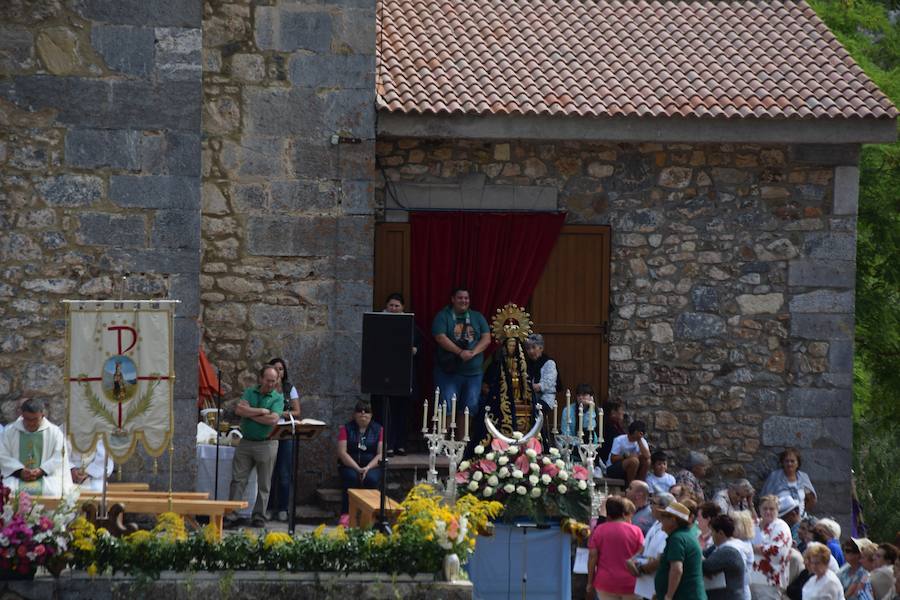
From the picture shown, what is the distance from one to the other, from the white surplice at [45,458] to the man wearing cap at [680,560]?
14.3 ft

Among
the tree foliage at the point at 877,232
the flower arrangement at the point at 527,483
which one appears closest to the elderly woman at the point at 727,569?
the flower arrangement at the point at 527,483

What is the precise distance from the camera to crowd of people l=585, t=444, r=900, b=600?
10.1 metres

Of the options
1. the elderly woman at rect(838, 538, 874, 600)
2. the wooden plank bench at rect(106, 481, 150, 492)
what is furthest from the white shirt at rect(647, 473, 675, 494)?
the wooden plank bench at rect(106, 481, 150, 492)

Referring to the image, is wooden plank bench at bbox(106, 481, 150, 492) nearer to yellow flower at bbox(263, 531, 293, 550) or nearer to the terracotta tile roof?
yellow flower at bbox(263, 531, 293, 550)

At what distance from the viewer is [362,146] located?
562 inches

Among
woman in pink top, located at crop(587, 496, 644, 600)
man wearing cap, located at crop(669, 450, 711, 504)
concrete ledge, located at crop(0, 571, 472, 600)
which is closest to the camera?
concrete ledge, located at crop(0, 571, 472, 600)

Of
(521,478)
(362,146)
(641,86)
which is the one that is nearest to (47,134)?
(362,146)

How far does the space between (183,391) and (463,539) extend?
3.00m

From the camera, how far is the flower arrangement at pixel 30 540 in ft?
31.3

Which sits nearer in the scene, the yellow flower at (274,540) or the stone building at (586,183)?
the yellow flower at (274,540)

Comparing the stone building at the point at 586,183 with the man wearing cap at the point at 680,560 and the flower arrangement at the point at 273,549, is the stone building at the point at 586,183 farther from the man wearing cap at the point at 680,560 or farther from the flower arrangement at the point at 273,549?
the man wearing cap at the point at 680,560

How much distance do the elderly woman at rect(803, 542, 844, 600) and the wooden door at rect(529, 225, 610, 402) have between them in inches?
166

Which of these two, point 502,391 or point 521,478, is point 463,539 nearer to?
point 521,478

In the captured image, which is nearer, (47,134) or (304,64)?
(47,134)
